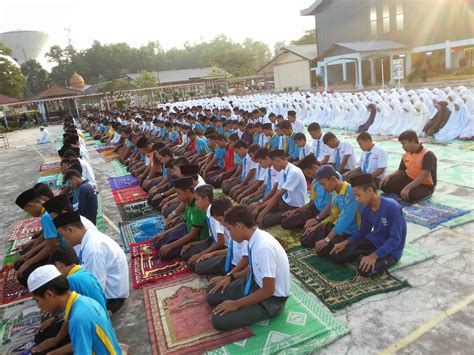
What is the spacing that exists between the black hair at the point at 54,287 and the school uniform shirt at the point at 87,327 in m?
0.08

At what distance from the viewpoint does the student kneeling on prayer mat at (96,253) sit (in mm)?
3379

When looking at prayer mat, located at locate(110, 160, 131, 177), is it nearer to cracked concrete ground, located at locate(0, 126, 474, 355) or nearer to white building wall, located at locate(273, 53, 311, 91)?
cracked concrete ground, located at locate(0, 126, 474, 355)

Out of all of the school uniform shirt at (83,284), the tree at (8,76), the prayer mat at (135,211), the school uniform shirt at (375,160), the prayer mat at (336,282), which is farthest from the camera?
the tree at (8,76)

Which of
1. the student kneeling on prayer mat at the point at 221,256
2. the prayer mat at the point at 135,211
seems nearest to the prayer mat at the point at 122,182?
the prayer mat at the point at 135,211

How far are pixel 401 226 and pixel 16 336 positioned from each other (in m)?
3.94

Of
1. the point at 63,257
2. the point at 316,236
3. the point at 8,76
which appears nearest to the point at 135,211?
the point at 316,236

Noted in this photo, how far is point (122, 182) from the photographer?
30.4 ft

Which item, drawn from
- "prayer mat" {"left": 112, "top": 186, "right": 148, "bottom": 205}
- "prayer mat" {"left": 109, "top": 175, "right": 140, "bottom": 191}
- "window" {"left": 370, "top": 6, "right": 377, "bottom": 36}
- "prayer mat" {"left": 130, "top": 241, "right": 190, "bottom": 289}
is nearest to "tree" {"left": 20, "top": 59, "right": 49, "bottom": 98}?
"window" {"left": 370, "top": 6, "right": 377, "bottom": 36}

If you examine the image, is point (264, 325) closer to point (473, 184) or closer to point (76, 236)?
point (76, 236)

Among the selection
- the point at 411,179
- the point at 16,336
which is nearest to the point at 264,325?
the point at 16,336

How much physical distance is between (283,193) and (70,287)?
130 inches

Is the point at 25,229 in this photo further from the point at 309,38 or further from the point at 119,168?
the point at 309,38

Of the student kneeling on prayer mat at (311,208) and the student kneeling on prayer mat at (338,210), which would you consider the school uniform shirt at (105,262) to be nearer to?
the student kneeling on prayer mat at (338,210)

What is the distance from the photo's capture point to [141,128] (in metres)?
15.6
